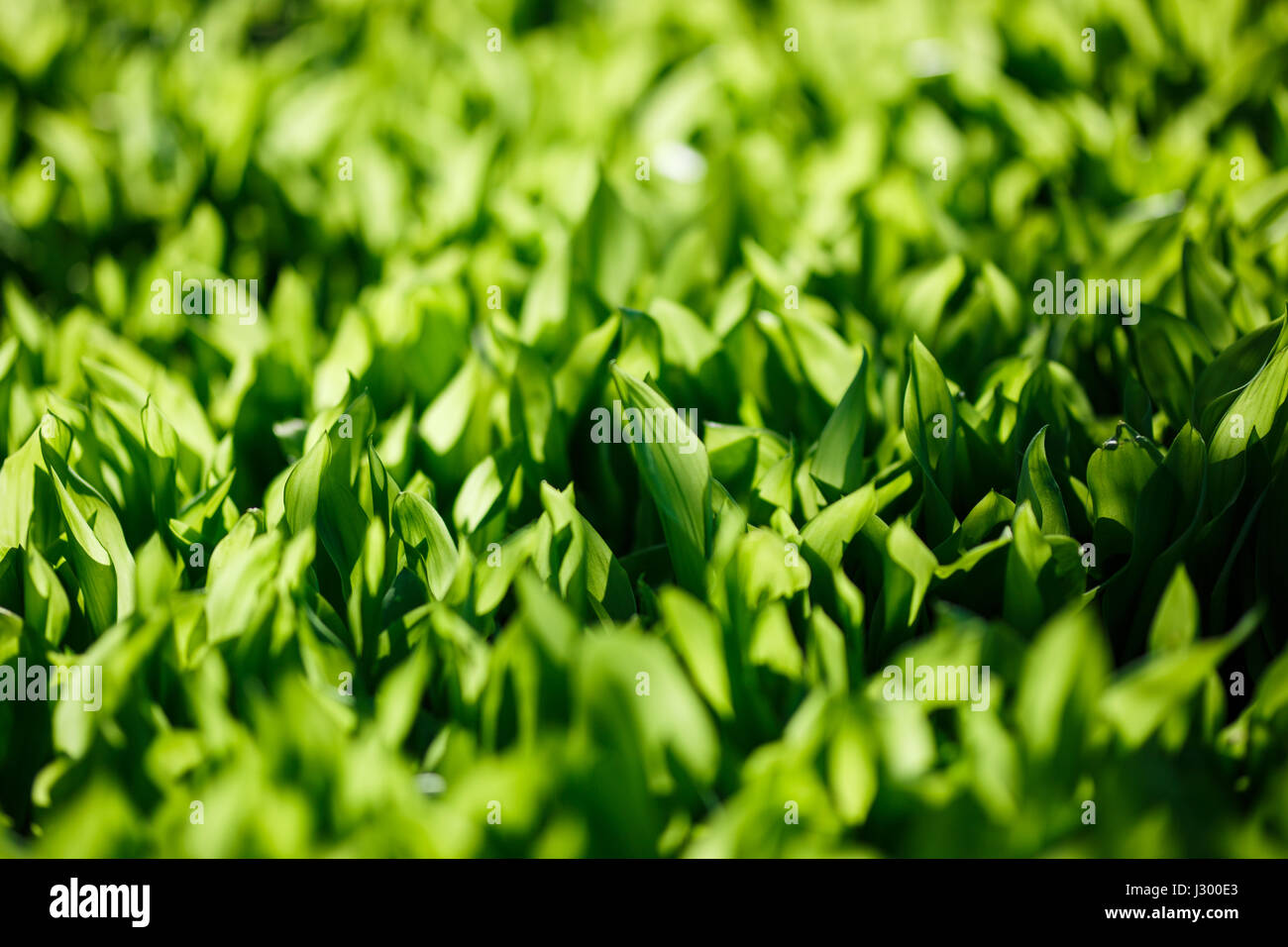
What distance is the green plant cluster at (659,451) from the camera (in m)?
1.45

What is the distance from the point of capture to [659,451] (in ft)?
6.09

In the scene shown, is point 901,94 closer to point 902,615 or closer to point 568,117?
point 568,117

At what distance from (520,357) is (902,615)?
884mm

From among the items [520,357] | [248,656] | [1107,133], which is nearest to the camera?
[248,656]

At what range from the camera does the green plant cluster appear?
145 centimetres

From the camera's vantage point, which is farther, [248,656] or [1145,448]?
[1145,448]

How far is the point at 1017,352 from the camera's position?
2426mm

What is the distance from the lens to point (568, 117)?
3434 millimetres

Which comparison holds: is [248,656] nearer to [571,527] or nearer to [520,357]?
[571,527]
